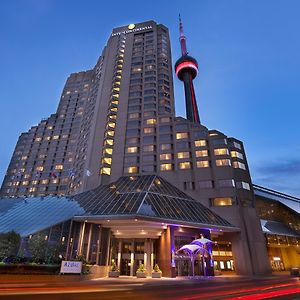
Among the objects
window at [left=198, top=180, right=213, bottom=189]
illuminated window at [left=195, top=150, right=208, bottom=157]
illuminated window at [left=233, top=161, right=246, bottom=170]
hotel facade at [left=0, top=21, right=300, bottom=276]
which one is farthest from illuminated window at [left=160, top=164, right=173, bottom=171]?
illuminated window at [left=233, top=161, right=246, bottom=170]

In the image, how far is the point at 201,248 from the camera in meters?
42.9

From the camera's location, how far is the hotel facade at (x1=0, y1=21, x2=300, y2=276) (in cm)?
4147

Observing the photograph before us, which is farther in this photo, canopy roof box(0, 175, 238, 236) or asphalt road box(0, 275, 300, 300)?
canopy roof box(0, 175, 238, 236)

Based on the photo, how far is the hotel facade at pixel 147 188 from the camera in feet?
136

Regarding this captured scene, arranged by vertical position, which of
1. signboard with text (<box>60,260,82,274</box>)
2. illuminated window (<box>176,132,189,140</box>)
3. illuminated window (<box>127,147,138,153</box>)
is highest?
illuminated window (<box>176,132,189,140</box>)

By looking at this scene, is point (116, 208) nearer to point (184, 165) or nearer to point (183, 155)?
point (184, 165)

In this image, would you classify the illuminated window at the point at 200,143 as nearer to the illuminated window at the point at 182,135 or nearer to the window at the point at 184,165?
the illuminated window at the point at 182,135

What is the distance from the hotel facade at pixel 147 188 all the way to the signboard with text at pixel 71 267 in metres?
8.79

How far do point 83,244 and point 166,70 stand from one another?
73.6 metres

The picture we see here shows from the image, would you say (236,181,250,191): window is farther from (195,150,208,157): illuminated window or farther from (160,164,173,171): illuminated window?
(160,164,173,171): illuminated window

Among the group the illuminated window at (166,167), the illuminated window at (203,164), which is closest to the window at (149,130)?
the illuminated window at (166,167)

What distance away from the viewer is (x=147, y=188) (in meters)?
51.0

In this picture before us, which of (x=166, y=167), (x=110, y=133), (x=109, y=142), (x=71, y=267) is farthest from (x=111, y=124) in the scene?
(x=71, y=267)

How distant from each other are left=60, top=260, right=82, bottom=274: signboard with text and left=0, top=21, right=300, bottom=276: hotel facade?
8793mm
